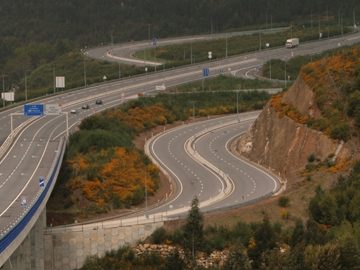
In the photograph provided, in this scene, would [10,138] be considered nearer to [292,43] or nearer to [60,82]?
[60,82]

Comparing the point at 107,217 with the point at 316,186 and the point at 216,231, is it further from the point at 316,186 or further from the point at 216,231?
the point at 316,186

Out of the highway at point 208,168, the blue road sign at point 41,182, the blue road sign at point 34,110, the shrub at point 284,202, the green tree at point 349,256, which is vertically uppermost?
the blue road sign at point 41,182

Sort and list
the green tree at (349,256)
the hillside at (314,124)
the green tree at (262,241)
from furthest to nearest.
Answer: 1. the hillside at (314,124)
2. the green tree at (262,241)
3. the green tree at (349,256)

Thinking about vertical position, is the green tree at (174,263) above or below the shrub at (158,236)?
below

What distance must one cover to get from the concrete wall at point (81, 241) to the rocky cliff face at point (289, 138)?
21.7m

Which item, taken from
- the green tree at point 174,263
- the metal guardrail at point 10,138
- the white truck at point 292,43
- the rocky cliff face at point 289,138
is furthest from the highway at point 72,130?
the white truck at point 292,43

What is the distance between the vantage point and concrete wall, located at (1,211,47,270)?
225ft

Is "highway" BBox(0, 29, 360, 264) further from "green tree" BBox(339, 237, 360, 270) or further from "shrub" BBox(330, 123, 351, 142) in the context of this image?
"green tree" BBox(339, 237, 360, 270)

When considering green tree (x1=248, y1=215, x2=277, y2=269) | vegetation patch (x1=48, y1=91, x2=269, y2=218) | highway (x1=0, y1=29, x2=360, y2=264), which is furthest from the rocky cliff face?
green tree (x1=248, y1=215, x2=277, y2=269)

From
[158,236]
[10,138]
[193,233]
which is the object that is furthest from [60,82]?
[193,233]

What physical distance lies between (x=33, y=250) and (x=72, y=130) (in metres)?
36.5

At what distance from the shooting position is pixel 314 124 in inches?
3647

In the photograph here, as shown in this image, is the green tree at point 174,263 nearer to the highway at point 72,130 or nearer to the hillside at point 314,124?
the highway at point 72,130

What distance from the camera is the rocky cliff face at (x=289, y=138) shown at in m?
90.0
